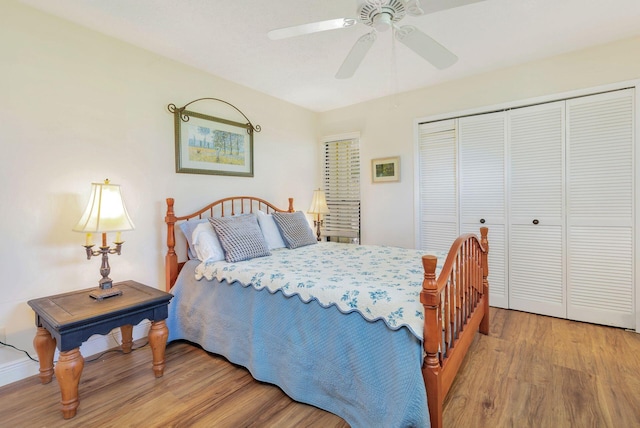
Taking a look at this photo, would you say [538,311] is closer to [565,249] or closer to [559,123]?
[565,249]

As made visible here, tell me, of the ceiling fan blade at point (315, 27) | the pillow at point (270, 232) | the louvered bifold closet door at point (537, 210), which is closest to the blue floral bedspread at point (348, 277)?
the pillow at point (270, 232)

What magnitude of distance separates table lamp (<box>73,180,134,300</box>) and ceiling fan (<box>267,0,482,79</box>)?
1456mm

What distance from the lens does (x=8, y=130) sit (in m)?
2.00

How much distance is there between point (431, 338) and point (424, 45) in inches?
61.7

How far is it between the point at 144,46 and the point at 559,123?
373cm

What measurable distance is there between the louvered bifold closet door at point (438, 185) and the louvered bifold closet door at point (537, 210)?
56 cm

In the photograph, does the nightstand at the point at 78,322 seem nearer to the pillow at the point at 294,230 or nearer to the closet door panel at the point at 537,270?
the pillow at the point at 294,230

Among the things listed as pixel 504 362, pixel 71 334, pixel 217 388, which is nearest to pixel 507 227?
pixel 504 362

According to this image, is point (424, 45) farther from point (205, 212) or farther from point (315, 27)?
point (205, 212)

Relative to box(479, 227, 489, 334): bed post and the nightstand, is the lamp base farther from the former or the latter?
box(479, 227, 489, 334): bed post

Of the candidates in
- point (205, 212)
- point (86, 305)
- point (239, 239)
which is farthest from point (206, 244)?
point (86, 305)

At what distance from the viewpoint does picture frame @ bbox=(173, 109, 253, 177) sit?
290cm

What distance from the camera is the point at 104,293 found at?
6.74ft

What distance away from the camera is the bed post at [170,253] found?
8.83 feet
